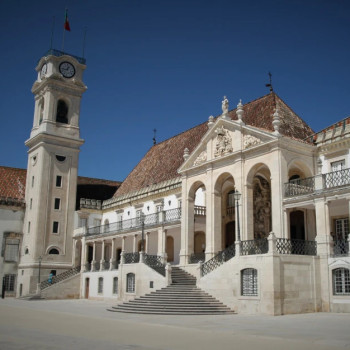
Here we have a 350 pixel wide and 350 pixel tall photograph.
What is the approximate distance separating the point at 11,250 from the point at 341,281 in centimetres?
3210

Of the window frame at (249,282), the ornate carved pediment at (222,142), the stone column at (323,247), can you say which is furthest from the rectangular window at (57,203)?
the stone column at (323,247)

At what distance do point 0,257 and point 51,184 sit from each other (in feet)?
26.6

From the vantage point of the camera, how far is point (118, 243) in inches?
1642

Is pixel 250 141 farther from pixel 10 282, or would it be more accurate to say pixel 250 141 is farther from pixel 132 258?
pixel 10 282

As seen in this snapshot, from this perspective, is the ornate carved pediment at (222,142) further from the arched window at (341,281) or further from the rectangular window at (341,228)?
the arched window at (341,281)

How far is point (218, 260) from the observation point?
24359 mm

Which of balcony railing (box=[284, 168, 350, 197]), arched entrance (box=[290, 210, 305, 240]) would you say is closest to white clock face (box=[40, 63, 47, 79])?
arched entrance (box=[290, 210, 305, 240])

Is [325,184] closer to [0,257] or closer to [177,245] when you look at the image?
[177,245]

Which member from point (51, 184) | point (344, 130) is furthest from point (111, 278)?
point (344, 130)

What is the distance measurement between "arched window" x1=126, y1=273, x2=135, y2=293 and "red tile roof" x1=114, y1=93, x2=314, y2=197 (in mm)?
10256

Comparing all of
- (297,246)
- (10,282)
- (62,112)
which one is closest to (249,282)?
(297,246)

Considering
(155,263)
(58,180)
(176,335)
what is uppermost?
(58,180)

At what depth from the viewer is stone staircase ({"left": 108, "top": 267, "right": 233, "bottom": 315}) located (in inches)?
826

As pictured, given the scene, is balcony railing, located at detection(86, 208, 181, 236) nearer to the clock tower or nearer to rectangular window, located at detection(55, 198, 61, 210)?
the clock tower
